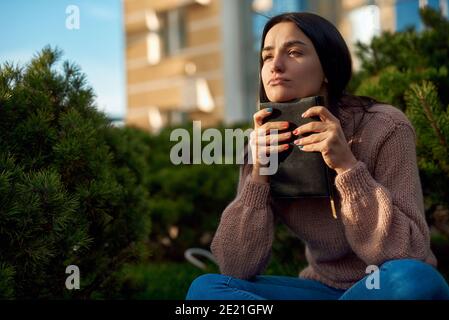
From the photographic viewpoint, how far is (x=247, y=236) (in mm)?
2127

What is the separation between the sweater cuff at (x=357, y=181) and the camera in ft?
6.21

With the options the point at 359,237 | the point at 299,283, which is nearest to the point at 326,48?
the point at 359,237

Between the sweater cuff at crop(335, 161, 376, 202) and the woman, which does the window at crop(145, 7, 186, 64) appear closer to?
the woman

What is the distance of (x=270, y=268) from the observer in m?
3.56

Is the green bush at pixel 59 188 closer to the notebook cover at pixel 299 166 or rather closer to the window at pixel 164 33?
the notebook cover at pixel 299 166

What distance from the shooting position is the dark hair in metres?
2.09

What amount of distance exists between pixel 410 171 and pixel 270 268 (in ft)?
5.71

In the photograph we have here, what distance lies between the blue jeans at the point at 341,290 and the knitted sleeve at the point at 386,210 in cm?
11

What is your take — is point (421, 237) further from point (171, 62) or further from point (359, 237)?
point (171, 62)

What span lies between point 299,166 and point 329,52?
433 mm

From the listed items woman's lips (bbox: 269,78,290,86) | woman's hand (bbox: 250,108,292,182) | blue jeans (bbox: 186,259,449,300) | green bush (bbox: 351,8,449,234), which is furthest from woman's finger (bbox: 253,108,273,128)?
green bush (bbox: 351,8,449,234)

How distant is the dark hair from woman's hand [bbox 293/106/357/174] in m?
0.28

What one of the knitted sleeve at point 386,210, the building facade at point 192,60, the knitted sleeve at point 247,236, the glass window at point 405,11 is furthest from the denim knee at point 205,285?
the building facade at point 192,60

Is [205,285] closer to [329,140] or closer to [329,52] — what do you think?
[329,140]
